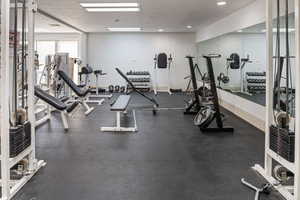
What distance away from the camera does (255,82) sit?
20.5 ft

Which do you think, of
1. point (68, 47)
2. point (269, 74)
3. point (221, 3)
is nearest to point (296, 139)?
point (269, 74)

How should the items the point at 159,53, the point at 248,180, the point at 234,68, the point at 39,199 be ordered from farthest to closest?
the point at 159,53
the point at 234,68
the point at 248,180
the point at 39,199

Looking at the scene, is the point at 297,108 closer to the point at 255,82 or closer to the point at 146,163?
the point at 146,163

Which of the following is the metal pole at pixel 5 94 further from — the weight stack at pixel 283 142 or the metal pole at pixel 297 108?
the weight stack at pixel 283 142

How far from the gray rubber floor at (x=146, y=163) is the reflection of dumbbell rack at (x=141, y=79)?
20.6 ft

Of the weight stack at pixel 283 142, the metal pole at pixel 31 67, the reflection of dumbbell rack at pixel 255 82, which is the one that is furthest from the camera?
the reflection of dumbbell rack at pixel 255 82

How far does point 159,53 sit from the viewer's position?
40.7 feet

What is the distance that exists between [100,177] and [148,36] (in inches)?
389

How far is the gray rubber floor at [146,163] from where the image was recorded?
284cm

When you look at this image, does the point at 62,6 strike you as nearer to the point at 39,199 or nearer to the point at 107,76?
the point at 39,199

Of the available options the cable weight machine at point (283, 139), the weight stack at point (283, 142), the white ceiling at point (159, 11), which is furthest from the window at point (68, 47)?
the weight stack at point (283, 142)

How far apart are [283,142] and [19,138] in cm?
256

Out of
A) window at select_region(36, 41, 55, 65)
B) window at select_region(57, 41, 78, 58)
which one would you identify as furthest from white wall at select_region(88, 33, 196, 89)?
window at select_region(36, 41, 55, 65)

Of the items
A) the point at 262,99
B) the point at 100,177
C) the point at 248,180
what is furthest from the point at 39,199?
the point at 262,99
